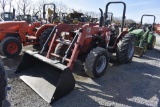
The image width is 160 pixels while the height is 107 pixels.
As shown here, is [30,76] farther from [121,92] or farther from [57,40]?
[121,92]

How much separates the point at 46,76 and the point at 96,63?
3.92 ft

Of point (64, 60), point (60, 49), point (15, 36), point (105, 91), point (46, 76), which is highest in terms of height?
point (15, 36)

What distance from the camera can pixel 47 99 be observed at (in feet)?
11.0

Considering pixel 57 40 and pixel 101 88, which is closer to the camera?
pixel 101 88

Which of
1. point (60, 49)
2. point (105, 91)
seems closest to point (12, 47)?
point (60, 49)

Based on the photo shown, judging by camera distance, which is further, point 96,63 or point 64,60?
point 96,63

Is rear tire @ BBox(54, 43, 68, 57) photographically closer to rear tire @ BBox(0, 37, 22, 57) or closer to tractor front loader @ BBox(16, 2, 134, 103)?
tractor front loader @ BBox(16, 2, 134, 103)

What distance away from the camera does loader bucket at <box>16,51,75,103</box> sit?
11.2 ft

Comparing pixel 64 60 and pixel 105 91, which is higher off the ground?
pixel 64 60

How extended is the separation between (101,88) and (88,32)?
145cm

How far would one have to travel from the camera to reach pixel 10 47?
248 inches

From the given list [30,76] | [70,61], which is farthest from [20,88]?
[70,61]

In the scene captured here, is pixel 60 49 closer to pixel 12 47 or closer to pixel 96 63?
pixel 96 63

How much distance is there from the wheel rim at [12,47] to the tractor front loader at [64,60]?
1884 millimetres
